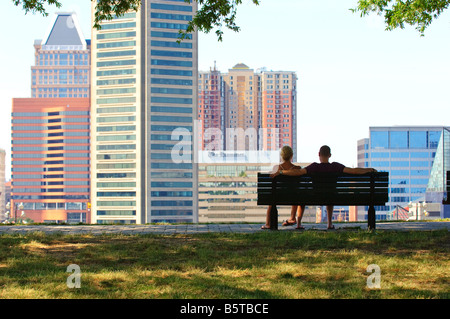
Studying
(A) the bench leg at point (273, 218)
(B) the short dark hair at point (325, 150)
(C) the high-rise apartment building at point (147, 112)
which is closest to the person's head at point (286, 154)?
(B) the short dark hair at point (325, 150)

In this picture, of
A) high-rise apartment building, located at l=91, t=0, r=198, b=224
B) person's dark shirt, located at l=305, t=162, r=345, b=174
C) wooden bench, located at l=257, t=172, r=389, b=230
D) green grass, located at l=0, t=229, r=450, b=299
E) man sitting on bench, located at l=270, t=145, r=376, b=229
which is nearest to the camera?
green grass, located at l=0, t=229, r=450, b=299

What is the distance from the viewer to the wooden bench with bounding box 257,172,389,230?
10.7 meters

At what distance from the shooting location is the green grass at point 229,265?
559cm

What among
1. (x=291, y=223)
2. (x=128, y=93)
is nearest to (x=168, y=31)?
(x=128, y=93)

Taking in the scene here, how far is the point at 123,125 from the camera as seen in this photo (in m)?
175

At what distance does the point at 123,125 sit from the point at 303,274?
17182 centimetres

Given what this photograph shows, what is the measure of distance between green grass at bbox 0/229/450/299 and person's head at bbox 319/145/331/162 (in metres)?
1.82

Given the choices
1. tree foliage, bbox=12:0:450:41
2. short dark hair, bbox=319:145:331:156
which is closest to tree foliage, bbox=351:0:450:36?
tree foliage, bbox=12:0:450:41

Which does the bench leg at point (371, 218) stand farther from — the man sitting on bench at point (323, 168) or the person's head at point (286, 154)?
the person's head at point (286, 154)

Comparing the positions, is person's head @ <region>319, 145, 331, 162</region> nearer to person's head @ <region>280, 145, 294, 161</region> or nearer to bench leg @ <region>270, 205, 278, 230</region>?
person's head @ <region>280, 145, 294, 161</region>

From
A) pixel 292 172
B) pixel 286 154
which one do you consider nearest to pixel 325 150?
pixel 286 154

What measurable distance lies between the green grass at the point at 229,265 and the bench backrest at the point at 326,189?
3.36ft

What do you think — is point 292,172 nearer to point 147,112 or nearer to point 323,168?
point 323,168
